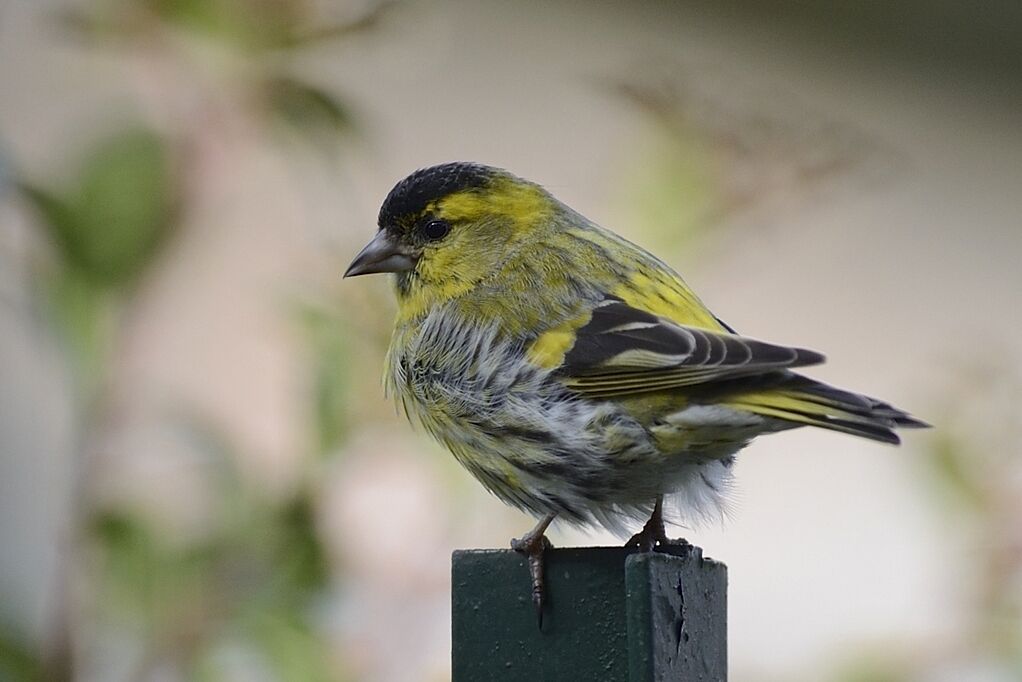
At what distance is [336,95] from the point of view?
2.10 metres

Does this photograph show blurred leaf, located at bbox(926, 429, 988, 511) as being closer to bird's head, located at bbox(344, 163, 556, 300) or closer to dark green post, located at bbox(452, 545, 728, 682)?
bird's head, located at bbox(344, 163, 556, 300)

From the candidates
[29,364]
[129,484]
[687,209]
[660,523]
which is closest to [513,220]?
[687,209]

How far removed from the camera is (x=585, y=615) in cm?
128

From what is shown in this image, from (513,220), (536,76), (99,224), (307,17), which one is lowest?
(99,224)

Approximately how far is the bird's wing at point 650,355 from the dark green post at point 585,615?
0.29 metres

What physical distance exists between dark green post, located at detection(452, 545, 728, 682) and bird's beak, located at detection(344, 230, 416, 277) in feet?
2.81

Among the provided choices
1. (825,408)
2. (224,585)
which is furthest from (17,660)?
(825,408)

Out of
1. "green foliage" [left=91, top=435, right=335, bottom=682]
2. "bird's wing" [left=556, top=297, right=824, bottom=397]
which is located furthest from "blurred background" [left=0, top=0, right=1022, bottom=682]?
"bird's wing" [left=556, top=297, right=824, bottom=397]

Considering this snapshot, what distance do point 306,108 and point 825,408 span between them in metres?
0.96

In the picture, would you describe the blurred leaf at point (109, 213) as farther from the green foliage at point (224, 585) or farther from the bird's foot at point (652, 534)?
the bird's foot at point (652, 534)

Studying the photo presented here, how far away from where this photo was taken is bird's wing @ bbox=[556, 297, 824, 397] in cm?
158

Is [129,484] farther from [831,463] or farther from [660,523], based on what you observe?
[831,463]

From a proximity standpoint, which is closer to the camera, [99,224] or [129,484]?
[99,224]

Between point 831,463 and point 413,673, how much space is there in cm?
168
